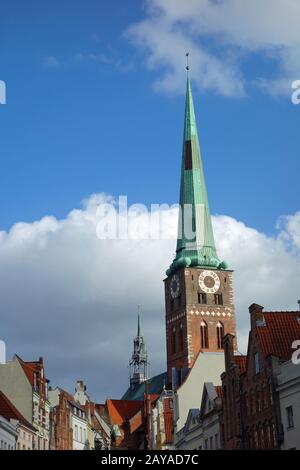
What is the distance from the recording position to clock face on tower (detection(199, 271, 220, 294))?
502 feet

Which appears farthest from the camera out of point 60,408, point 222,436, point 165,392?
point 165,392

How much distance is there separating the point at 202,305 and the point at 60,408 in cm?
5463

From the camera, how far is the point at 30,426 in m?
82.6

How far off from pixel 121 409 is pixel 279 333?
392ft

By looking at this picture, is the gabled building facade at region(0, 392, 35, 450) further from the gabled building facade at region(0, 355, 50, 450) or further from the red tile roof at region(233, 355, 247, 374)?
the red tile roof at region(233, 355, 247, 374)

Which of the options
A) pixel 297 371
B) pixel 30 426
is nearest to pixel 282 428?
pixel 297 371

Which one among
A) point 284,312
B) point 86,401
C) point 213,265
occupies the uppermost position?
point 213,265

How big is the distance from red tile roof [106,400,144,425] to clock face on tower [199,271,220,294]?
33.3 meters

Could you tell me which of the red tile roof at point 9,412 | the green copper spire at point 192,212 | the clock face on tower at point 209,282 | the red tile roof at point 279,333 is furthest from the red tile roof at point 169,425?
the green copper spire at point 192,212

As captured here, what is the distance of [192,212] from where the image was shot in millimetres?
156000

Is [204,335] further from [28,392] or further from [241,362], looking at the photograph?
→ [241,362]

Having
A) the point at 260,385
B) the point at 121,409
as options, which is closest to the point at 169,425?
the point at 260,385

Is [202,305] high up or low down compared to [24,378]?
up
